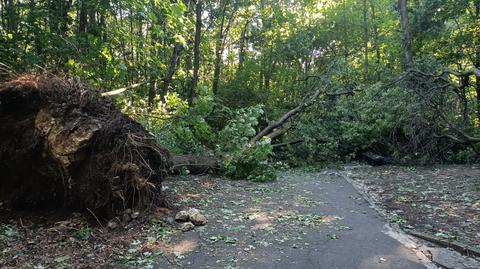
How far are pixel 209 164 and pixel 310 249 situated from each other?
15.8 feet

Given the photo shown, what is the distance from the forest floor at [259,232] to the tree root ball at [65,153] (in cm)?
30

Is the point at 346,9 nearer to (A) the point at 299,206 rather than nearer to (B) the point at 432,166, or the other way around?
(B) the point at 432,166

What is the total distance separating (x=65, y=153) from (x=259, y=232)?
8.84 ft

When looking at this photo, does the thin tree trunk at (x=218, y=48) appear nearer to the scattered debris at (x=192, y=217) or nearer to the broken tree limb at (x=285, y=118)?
the broken tree limb at (x=285, y=118)

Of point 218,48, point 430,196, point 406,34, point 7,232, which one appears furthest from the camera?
point 218,48

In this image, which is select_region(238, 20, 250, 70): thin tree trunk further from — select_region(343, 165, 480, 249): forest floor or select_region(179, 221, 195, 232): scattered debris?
select_region(179, 221, 195, 232): scattered debris

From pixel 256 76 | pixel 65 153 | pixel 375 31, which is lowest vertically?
pixel 65 153

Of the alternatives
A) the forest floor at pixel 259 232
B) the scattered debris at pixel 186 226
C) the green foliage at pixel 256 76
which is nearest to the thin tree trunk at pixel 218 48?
the green foliage at pixel 256 76

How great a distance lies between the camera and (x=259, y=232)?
4766mm

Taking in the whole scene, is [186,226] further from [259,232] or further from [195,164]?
[195,164]

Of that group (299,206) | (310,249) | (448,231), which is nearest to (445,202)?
(448,231)

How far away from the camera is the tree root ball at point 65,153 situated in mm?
4820

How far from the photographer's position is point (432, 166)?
9.80 m

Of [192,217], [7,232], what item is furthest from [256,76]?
[7,232]
